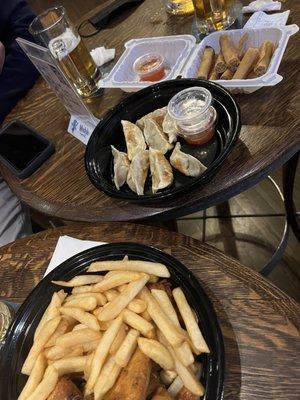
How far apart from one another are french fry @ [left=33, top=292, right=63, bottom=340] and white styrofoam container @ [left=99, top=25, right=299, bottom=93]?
3.10 ft

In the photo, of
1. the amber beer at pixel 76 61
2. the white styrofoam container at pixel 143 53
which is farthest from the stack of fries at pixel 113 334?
the amber beer at pixel 76 61

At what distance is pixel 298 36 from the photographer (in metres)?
1.62

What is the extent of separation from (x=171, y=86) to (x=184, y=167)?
42 cm

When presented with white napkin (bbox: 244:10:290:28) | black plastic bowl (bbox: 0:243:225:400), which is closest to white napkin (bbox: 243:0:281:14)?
white napkin (bbox: 244:10:290:28)

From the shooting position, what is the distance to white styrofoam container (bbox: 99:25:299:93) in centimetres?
145

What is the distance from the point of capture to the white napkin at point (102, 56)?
6.48 feet

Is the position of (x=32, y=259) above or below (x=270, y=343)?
above

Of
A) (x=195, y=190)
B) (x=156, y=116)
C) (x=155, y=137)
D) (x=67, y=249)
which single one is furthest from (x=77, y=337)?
(x=156, y=116)

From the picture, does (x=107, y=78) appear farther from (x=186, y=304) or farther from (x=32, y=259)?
(x=186, y=304)

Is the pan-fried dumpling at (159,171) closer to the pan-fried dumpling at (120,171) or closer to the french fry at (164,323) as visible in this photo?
the pan-fried dumpling at (120,171)

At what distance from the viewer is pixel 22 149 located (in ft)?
5.52

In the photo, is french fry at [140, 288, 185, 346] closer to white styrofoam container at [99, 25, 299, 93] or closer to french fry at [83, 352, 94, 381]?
french fry at [83, 352, 94, 381]

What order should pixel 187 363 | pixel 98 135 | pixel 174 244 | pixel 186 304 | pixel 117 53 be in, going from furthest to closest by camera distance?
pixel 117 53, pixel 98 135, pixel 174 244, pixel 186 304, pixel 187 363

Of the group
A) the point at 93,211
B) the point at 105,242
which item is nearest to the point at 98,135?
the point at 93,211
